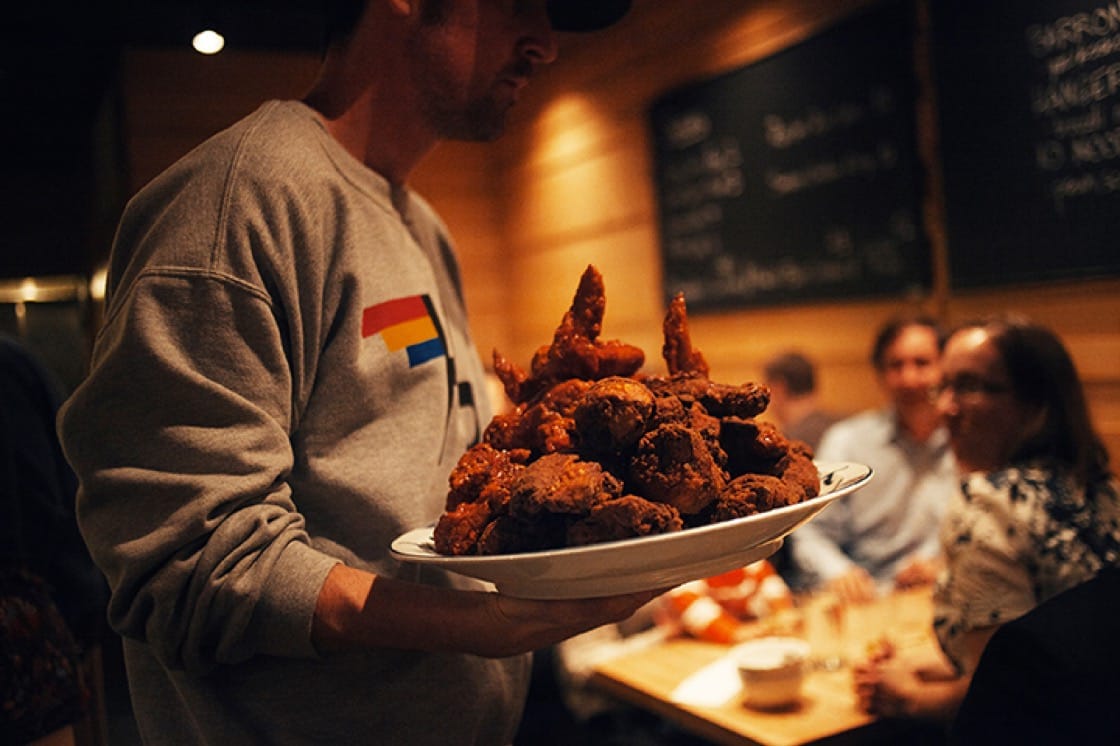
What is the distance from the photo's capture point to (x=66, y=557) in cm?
106

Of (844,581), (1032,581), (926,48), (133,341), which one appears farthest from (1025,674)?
(926,48)

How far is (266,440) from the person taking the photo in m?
0.90

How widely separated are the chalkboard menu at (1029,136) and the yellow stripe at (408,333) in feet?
6.47

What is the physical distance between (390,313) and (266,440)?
0.22 m

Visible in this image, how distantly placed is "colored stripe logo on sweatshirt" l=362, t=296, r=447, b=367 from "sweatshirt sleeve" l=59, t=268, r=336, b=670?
6.4 inches

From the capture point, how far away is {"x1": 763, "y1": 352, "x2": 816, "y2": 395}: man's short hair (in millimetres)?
3619

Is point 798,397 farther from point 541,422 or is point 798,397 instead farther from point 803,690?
point 541,422

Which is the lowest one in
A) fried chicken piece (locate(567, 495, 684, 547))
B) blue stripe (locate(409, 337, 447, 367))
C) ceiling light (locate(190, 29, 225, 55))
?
fried chicken piece (locate(567, 495, 684, 547))

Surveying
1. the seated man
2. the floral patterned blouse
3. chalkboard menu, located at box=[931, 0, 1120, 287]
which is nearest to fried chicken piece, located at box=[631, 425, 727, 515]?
the floral patterned blouse

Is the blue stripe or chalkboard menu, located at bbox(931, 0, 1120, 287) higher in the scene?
chalkboard menu, located at bbox(931, 0, 1120, 287)

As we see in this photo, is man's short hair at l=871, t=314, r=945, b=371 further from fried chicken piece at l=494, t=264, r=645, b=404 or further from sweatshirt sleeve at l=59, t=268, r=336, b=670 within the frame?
sweatshirt sleeve at l=59, t=268, r=336, b=670

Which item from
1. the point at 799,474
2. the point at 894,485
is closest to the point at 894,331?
the point at 894,485

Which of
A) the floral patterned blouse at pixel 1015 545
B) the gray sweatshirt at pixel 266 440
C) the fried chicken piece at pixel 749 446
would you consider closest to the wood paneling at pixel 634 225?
the gray sweatshirt at pixel 266 440

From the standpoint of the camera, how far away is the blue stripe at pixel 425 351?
1.07 meters
